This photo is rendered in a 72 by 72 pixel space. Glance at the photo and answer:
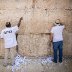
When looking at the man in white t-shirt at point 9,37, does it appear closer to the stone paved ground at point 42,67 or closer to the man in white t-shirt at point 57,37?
the stone paved ground at point 42,67

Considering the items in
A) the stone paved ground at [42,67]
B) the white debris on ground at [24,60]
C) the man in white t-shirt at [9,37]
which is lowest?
the stone paved ground at [42,67]

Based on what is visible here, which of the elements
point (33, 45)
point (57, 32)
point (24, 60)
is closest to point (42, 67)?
point (24, 60)

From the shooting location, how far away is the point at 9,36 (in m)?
14.3

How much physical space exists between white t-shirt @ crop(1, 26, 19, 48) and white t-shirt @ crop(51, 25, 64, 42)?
1.53 metres

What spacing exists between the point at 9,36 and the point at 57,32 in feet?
6.52

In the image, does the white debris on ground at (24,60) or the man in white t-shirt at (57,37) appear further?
the white debris on ground at (24,60)

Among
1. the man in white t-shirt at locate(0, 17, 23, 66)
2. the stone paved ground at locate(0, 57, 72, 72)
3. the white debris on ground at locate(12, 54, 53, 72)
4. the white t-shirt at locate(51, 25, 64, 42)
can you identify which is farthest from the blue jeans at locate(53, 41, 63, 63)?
the man in white t-shirt at locate(0, 17, 23, 66)

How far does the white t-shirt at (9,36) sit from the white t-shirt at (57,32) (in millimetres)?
1532

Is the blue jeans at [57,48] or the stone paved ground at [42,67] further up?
the blue jeans at [57,48]

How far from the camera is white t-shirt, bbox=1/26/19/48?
559 inches

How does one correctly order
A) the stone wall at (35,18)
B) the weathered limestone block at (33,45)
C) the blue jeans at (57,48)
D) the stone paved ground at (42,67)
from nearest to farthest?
the stone paved ground at (42,67) → the blue jeans at (57,48) → the stone wall at (35,18) → the weathered limestone block at (33,45)

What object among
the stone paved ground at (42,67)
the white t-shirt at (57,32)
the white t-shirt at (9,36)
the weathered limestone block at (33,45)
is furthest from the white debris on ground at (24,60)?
the white t-shirt at (57,32)

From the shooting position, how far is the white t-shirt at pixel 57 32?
1441 centimetres

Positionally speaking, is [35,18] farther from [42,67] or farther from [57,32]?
[42,67]
